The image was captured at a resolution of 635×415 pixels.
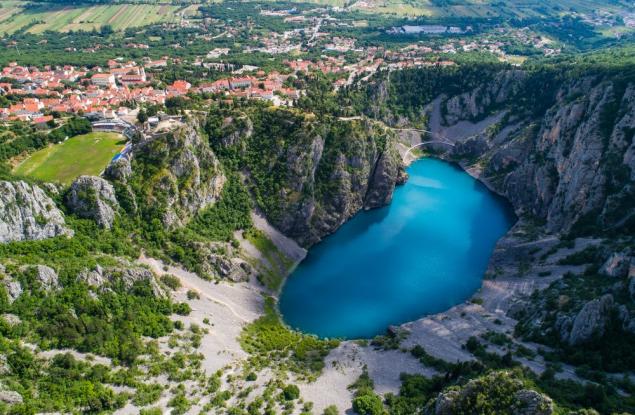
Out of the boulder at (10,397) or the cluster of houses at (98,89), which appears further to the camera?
the cluster of houses at (98,89)

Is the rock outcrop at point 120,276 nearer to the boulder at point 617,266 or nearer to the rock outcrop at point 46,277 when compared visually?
the rock outcrop at point 46,277

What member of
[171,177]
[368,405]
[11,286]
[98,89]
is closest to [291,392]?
[368,405]

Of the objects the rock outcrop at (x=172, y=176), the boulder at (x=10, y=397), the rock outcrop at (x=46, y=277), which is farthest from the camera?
the rock outcrop at (x=172, y=176)

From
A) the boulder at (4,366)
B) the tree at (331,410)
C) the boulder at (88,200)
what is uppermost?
the boulder at (88,200)

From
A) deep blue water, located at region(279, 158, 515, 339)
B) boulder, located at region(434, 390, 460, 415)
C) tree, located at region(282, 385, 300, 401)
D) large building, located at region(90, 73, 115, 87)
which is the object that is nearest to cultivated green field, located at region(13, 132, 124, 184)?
deep blue water, located at region(279, 158, 515, 339)

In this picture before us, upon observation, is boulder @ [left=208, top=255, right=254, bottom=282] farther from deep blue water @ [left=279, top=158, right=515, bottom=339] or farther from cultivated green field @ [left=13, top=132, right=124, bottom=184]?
cultivated green field @ [left=13, top=132, right=124, bottom=184]

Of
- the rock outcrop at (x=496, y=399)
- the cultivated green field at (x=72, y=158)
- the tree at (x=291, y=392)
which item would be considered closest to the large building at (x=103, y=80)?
the cultivated green field at (x=72, y=158)

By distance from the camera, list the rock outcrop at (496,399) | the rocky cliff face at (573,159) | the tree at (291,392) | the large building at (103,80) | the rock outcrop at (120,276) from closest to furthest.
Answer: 1. the rock outcrop at (496,399)
2. the tree at (291,392)
3. the rock outcrop at (120,276)
4. the rocky cliff face at (573,159)
5. the large building at (103,80)
